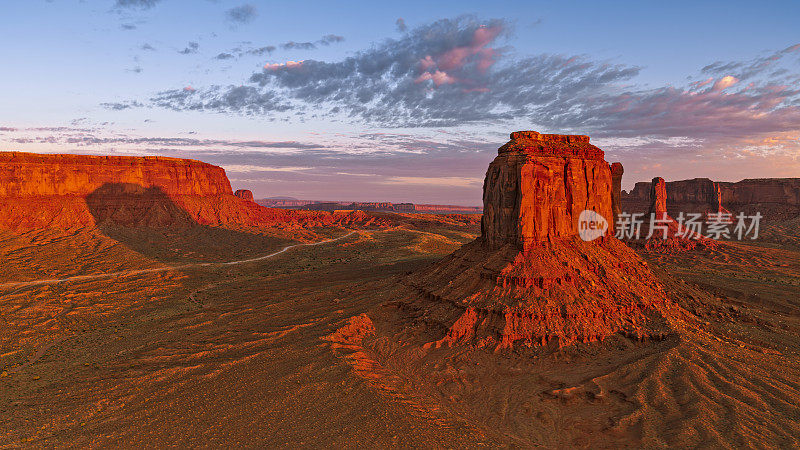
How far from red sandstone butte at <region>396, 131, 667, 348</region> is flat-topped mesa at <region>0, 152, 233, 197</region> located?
7855 centimetres

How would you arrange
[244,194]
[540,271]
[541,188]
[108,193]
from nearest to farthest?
[540,271] → [541,188] → [108,193] → [244,194]

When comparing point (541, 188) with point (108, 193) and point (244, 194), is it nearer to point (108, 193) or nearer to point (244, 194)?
point (108, 193)

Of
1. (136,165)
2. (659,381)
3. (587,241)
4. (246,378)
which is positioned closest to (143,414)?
(246,378)

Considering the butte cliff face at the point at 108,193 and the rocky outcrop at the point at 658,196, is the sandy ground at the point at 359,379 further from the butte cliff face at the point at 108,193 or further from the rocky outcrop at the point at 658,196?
the butte cliff face at the point at 108,193

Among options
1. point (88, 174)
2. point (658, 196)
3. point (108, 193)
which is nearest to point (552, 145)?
point (658, 196)

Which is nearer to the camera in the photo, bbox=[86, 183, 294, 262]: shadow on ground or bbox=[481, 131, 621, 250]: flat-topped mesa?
bbox=[481, 131, 621, 250]: flat-topped mesa

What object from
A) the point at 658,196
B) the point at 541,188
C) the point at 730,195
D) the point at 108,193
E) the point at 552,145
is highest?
the point at 730,195

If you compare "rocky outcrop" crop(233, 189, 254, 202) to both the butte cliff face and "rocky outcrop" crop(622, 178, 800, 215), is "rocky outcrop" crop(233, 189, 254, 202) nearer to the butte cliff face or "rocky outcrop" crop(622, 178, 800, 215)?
the butte cliff face

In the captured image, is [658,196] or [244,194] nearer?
[658,196]

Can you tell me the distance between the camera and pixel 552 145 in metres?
26.6

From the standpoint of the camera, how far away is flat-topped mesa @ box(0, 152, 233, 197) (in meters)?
67.4

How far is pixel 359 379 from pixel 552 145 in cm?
2066

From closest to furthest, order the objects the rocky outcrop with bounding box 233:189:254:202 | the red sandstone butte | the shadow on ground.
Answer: the red sandstone butte < the shadow on ground < the rocky outcrop with bounding box 233:189:254:202

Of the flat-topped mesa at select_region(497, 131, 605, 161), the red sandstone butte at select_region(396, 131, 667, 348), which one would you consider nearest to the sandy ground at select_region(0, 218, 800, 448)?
the red sandstone butte at select_region(396, 131, 667, 348)
